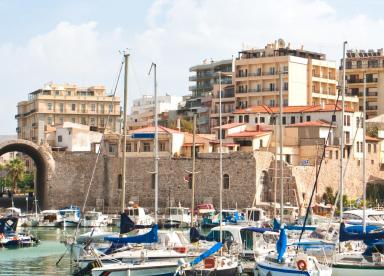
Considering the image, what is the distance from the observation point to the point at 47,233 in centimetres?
6212

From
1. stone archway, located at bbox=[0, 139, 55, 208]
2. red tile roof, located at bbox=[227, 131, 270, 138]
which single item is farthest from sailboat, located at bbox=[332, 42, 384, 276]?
stone archway, located at bbox=[0, 139, 55, 208]

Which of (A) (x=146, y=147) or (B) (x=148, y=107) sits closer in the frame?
(A) (x=146, y=147)

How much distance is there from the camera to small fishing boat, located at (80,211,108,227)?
63.7m

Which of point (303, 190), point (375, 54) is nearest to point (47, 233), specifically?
point (303, 190)

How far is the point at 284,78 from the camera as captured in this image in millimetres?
91938

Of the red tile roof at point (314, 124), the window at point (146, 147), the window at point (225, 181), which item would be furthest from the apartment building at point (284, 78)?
the window at point (225, 181)

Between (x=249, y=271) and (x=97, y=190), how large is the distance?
36646 millimetres

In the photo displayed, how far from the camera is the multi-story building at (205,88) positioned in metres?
102

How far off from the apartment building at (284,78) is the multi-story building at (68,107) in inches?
870

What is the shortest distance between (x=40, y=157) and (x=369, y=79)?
3908 cm

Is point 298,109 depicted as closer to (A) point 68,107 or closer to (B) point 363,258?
(A) point 68,107

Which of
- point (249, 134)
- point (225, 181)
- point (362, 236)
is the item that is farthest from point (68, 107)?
point (362, 236)

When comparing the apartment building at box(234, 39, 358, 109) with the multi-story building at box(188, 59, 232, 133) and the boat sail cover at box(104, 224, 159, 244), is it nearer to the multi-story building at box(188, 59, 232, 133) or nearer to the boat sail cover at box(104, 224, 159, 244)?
the multi-story building at box(188, 59, 232, 133)

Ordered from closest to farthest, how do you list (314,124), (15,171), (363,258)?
(363,258)
(314,124)
(15,171)
